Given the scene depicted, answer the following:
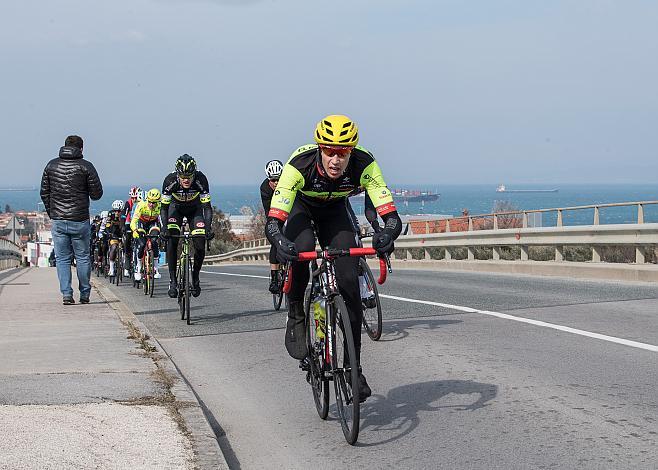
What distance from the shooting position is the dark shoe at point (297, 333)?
7.13m

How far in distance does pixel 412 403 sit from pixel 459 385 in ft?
2.29

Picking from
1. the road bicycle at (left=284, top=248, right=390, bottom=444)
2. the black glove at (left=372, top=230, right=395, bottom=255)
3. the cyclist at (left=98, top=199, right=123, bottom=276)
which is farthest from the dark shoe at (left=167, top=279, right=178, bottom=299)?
the cyclist at (left=98, top=199, right=123, bottom=276)

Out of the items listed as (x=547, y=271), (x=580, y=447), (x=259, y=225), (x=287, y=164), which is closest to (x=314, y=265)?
(x=287, y=164)

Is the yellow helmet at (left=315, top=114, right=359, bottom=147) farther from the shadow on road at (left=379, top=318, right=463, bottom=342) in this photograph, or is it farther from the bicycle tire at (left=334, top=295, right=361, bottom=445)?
the shadow on road at (left=379, top=318, right=463, bottom=342)

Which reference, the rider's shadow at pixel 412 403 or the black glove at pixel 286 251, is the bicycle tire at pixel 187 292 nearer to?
the rider's shadow at pixel 412 403

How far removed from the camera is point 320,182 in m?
7.06

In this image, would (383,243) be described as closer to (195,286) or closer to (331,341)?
(331,341)

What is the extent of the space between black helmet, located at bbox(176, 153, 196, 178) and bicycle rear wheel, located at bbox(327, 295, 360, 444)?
752 centimetres

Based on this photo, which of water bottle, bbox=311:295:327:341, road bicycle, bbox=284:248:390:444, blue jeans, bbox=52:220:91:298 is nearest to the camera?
road bicycle, bbox=284:248:390:444

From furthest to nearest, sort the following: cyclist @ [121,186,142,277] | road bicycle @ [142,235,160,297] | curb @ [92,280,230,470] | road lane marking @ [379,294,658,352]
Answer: cyclist @ [121,186,142,277]
road bicycle @ [142,235,160,297]
road lane marking @ [379,294,658,352]
curb @ [92,280,230,470]

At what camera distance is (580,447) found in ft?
19.9

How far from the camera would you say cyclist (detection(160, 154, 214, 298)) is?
45.0 ft

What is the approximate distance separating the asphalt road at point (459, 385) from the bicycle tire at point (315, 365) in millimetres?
135

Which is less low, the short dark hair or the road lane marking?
the short dark hair
